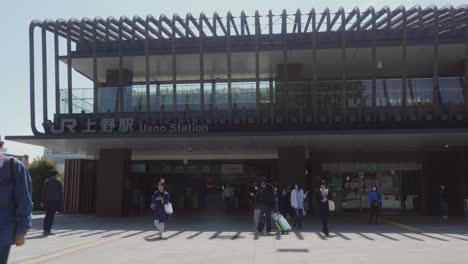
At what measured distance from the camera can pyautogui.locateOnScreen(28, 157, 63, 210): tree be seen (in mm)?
31625

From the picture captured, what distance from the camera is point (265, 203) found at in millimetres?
15867

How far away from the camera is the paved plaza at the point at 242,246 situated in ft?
33.4

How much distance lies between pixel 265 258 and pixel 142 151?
673 inches

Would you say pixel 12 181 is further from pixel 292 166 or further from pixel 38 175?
pixel 38 175

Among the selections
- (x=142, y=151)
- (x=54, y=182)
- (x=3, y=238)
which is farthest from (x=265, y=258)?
(x=142, y=151)

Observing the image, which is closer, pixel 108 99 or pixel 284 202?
pixel 284 202

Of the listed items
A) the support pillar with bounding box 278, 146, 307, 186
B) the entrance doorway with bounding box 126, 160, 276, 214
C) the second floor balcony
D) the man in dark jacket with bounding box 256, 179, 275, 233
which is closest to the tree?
the entrance doorway with bounding box 126, 160, 276, 214

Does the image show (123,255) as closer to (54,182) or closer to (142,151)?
(54,182)

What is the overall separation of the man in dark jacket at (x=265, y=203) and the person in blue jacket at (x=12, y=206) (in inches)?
450

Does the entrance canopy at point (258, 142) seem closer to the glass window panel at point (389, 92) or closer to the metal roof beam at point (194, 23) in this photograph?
the glass window panel at point (389, 92)

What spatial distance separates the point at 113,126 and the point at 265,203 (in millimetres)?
8837

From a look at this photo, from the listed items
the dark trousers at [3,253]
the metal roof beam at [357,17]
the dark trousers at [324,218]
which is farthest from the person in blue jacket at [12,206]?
the metal roof beam at [357,17]

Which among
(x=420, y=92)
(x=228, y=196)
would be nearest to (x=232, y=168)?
(x=228, y=196)

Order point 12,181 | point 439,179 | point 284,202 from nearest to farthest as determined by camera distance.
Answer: point 12,181 → point 284,202 → point 439,179
